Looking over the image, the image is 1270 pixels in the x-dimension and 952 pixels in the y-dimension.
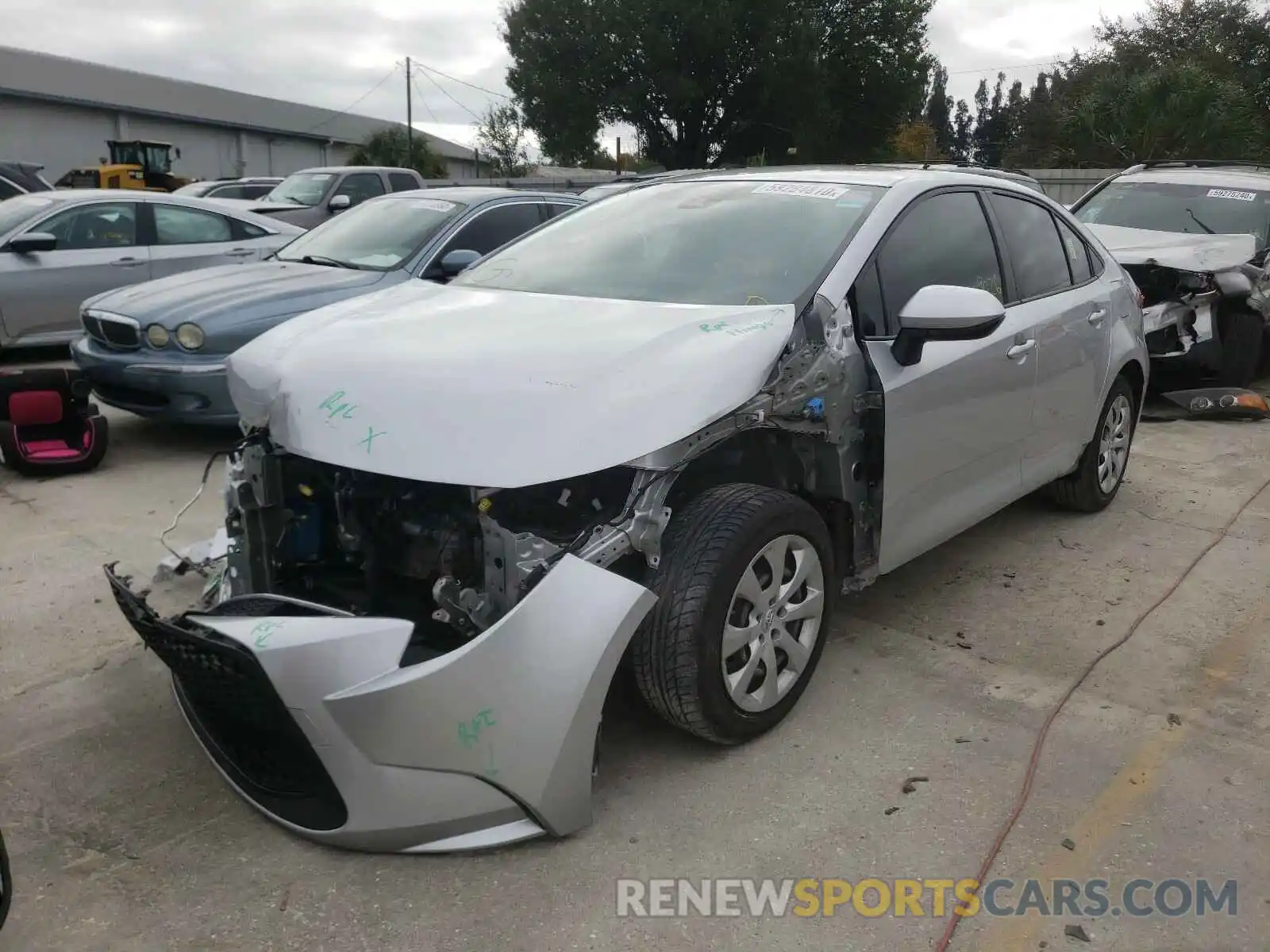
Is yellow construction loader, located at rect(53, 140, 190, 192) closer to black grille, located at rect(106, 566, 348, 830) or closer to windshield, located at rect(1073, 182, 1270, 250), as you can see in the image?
windshield, located at rect(1073, 182, 1270, 250)

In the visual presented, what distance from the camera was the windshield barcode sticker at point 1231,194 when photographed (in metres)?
8.88

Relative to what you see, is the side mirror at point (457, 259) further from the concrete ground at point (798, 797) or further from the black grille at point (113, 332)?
the concrete ground at point (798, 797)

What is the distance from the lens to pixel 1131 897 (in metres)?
2.51

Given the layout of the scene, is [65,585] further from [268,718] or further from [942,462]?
[942,462]

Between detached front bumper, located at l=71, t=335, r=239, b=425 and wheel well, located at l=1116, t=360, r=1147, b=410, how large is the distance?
15.4ft

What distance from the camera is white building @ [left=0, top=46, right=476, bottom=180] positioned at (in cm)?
3694

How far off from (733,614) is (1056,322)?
227 centimetres

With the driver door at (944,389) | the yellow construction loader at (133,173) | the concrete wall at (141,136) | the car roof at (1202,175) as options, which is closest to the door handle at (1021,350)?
the driver door at (944,389)

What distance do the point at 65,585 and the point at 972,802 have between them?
11.6 feet

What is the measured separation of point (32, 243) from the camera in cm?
826

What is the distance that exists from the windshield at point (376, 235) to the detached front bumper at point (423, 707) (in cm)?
453

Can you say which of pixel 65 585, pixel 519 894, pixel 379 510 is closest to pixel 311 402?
pixel 379 510

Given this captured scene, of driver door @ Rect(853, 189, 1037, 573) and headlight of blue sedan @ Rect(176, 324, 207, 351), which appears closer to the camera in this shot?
driver door @ Rect(853, 189, 1037, 573)

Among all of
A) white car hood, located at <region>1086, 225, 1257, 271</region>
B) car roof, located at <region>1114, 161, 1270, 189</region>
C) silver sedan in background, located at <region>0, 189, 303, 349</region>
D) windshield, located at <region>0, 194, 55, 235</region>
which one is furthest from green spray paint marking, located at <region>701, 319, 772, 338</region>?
car roof, located at <region>1114, 161, 1270, 189</region>
